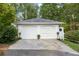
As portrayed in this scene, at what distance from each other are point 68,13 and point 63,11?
0.25 feet

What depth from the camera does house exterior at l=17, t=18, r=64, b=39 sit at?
2.56m

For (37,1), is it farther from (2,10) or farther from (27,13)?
(2,10)

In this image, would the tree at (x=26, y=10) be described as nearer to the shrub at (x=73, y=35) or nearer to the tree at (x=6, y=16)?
the tree at (x=6, y=16)

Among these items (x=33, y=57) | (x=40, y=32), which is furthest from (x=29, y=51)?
(x=40, y=32)

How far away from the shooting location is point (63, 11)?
2541mm

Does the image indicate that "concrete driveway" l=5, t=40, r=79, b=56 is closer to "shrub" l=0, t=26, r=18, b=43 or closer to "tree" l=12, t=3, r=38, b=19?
"shrub" l=0, t=26, r=18, b=43

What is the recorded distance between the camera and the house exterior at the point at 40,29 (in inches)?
101

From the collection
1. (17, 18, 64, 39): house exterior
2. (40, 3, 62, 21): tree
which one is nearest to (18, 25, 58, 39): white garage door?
(17, 18, 64, 39): house exterior

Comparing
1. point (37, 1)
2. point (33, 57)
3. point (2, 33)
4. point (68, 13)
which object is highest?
point (37, 1)

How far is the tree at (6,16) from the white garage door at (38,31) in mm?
171

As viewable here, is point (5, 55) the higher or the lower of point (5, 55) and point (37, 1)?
the lower

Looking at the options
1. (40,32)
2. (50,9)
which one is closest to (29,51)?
(40,32)

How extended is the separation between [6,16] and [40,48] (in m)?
0.66

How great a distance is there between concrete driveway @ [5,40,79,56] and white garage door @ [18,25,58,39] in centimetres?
7
